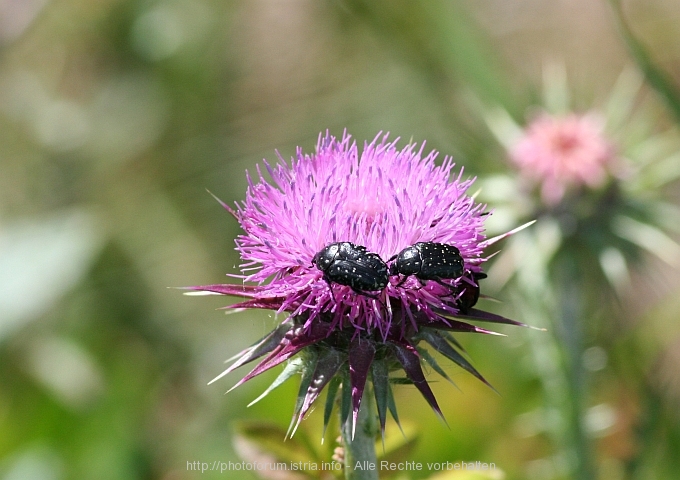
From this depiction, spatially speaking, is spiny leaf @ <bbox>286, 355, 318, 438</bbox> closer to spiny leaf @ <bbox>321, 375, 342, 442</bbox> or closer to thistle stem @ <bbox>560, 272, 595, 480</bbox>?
spiny leaf @ <bbox>321, 375, 342, 442</bbox>

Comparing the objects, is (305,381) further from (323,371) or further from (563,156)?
(563,156)

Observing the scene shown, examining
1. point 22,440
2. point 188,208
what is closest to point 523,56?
point 188,208

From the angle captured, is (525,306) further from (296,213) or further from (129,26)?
(129,26)

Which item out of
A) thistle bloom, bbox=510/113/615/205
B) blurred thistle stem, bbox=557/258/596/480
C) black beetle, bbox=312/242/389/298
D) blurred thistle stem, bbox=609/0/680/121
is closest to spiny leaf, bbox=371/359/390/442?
black beetle, bbox=312/242/389/298

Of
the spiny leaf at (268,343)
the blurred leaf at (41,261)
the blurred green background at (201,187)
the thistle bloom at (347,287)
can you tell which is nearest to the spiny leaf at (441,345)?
the thistle bloom at (347,287)

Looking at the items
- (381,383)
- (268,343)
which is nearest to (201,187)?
(268,343)

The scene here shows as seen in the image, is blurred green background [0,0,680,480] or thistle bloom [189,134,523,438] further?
blurred green background [0,0,680,480]
